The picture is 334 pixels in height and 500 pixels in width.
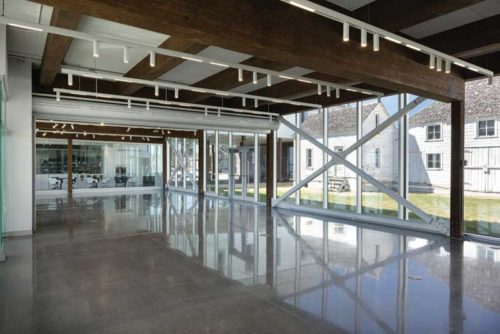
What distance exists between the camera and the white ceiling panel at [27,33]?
4773 mm

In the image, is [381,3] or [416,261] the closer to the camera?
[381,3]

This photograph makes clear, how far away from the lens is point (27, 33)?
580 centimetres

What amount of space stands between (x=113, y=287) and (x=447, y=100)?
6.98 m

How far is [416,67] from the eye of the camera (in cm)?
600

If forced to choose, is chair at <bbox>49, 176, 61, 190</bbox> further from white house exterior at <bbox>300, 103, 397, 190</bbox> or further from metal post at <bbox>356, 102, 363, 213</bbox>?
metal post at <bbox>356, 102, 363, 213</bbox>

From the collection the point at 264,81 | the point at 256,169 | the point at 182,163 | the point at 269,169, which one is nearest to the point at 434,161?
the point at 264,81

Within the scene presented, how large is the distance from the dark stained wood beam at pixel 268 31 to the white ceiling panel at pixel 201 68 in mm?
2102

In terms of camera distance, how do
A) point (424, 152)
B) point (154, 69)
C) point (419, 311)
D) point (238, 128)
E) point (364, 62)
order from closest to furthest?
point (419, 311) < point (364, 62) < point (154, 69) < point (424, 152) < point (238, 128)

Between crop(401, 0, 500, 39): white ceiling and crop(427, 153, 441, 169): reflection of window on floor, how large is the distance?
345cm

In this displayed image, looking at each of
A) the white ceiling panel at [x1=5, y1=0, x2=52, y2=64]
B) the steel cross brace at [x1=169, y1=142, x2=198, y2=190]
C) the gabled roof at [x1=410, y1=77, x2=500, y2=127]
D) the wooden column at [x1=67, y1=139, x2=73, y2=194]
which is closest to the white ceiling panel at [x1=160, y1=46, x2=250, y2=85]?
the white ceiling panel at [x1=5, y1=0, x2=52, y2=64]

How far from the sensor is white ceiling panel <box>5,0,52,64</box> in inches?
188

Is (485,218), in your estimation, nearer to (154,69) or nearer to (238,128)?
(238,128)

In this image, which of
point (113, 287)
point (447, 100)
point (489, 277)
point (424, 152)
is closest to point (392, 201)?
point (424, 152)

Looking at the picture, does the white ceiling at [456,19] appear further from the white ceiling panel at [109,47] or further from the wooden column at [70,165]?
the wooden column at [70,165]
